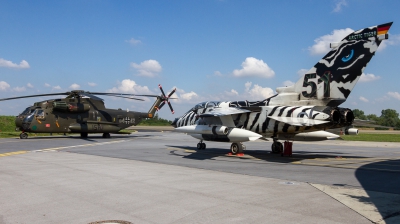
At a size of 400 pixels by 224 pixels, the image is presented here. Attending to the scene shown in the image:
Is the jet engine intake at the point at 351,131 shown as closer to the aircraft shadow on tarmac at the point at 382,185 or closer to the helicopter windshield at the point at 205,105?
the aircraft shadow on tarmac at the point at 382,185

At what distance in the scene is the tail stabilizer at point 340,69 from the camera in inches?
561

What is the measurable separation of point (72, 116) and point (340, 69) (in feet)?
80.9

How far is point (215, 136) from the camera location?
→ 720 inches

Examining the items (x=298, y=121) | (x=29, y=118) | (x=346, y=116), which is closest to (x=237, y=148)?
(x=298, y=121)

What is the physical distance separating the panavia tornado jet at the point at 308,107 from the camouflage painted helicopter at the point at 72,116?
49.8ft

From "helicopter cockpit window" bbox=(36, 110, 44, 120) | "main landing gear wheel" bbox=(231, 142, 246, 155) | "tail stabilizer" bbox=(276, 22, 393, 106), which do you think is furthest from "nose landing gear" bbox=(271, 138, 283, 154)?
"helicopter cockpit window" bbox=(36, 110, 44, 120)

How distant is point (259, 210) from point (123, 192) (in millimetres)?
3578

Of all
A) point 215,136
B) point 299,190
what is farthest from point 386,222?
point 215,136

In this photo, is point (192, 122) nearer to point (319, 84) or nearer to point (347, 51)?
point (319, 84)

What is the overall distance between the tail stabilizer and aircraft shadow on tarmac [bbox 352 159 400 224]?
3.45m

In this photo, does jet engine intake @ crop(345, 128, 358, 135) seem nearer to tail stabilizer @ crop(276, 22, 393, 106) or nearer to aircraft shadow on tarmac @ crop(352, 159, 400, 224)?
aircraft shadow on tarmac @ crop(352, 159, 400, 224)

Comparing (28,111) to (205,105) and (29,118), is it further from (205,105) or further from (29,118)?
(205,105)

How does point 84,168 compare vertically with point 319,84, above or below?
below

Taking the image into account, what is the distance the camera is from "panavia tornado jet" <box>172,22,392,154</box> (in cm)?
1452
